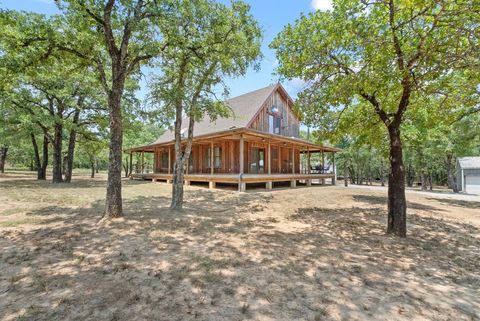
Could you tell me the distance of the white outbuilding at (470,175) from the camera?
90.1ft

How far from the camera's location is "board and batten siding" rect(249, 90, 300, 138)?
18.4 m

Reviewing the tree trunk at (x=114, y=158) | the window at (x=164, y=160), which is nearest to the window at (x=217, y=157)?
the window at (x=164, y=160)

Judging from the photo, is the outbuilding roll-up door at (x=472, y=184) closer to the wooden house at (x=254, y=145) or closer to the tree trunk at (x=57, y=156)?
the wooden house at (x=254, y=145)

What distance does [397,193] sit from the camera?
20.1 feet

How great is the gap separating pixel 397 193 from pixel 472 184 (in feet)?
104

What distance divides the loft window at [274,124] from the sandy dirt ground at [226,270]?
43.9 ft

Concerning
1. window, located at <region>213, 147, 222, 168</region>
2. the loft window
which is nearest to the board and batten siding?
the loft window

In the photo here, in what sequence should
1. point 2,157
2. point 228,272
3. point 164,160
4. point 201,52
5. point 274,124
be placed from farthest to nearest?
point 2,157
point 164,160
point 274,124
point 201,52
point 228,272

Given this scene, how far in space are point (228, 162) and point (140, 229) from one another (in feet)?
41.7

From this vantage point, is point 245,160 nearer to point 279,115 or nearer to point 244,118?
point 244,118

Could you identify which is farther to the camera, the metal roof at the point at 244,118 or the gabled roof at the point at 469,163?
the gabled roof at the point at 469,163

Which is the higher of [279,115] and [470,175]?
[279,115]

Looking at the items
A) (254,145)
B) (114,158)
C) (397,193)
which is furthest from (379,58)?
(254,145)

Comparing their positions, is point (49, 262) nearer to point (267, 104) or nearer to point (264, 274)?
point (264, 274)
